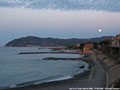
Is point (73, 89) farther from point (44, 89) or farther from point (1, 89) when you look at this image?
point (1, 89)

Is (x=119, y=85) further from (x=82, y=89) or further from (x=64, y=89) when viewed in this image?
(x=64, y=89)

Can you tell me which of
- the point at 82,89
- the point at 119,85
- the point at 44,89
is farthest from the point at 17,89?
the point at 119,85

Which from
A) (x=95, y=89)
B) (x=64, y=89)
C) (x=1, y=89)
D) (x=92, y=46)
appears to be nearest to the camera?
(x=95, y=89)

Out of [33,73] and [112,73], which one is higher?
[112,73]

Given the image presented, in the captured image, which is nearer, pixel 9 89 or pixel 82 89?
pixel 82 89

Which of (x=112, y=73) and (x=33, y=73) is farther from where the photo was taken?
(x=33, y=73)

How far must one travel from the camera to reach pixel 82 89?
24.0m

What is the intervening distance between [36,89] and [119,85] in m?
10.0

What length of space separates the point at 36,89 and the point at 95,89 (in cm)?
712

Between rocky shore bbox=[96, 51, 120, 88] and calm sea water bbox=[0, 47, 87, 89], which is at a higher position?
rocky shore bbox=[96, 51, 120, 88]

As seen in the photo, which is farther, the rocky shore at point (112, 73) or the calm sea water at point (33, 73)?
the calm sea water at point (33, 73)

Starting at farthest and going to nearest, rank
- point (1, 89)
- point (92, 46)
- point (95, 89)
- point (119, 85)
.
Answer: point (92, 46), point (1, 89), point (95, 89), point (119, 85)

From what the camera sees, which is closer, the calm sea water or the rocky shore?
the rocky shore

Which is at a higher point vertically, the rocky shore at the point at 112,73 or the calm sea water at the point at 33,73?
the rocky shore at the point at 112,73
